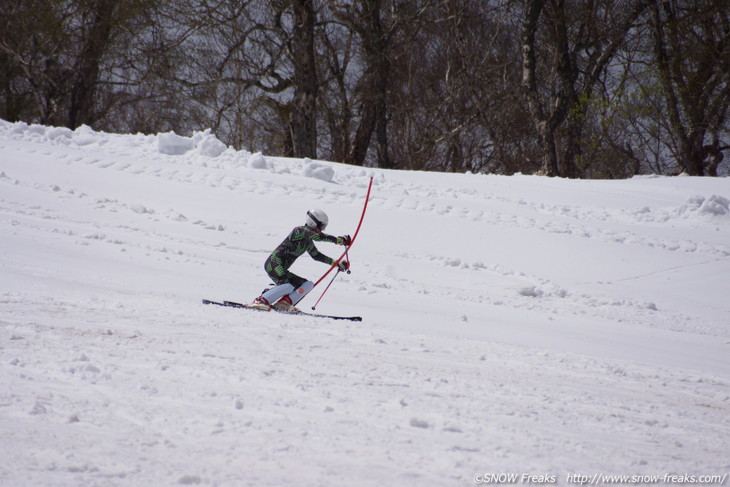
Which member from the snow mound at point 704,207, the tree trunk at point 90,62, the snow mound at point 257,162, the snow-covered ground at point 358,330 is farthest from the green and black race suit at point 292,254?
the tree trunk at point 90,62

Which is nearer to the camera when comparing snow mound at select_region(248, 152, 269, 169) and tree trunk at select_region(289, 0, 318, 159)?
snow mound at select_region(248, 152, 269, 169)

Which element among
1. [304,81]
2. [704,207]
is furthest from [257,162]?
[704,207]

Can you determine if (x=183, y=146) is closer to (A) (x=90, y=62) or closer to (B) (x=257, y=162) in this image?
(B) (x=257, y=162)

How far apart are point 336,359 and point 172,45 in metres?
A: 19.3

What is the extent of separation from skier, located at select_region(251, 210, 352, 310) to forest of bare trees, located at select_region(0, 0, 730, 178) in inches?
562

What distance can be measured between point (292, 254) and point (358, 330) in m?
2.00

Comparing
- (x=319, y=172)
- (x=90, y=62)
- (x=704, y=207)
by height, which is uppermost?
(x=90, y=62)

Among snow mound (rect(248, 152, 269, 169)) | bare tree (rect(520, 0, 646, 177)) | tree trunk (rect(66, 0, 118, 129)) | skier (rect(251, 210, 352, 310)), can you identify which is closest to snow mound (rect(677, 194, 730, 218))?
bare tree (rect(520, 0, 646, 177))

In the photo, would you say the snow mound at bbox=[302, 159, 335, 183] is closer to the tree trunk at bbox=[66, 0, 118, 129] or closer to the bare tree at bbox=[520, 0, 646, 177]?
the bare tree at bbox=[520, 0, 646, 177]

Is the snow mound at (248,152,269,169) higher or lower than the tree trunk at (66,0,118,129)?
lower

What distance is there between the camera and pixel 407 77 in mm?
29469

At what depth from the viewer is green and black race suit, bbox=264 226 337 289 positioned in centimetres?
834

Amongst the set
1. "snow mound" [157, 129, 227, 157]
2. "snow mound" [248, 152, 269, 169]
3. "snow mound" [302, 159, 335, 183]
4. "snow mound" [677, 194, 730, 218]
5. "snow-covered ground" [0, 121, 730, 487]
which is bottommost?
"snow-covered ground" [0, 121, 730, 487]

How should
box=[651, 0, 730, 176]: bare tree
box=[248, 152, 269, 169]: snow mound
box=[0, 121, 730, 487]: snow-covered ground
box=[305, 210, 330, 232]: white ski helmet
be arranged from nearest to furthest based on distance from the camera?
1. box=[0, 121, 730, 487]: snow-covered ground
2. box=[305, 210, 330, 232]: white ski helmet
3. box=[248, 152, 269, 169]: snow mound
4. box=[651, 0, 730, 176]: bare tree
